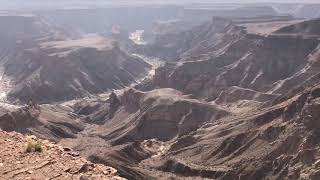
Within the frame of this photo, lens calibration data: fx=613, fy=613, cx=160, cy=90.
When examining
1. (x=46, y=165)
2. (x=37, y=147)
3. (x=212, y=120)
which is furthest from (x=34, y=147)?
(x=212, y=120)

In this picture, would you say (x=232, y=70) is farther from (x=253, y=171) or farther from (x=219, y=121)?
(x=253, y=171)

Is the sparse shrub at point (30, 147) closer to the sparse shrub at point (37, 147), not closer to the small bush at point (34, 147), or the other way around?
the small bush at point (34, 147)

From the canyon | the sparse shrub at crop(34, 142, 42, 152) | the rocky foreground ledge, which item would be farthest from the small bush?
the canyon

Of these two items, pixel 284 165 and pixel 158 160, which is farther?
pixel 158 160

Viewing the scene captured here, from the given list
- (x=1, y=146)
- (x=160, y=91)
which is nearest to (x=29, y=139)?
(x=1, y=146)

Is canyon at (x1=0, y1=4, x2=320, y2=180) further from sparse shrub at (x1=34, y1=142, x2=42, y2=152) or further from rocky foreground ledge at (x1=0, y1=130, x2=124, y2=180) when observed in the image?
sparse shrub at (x1=34, y1=142, x2=42, y2=152)

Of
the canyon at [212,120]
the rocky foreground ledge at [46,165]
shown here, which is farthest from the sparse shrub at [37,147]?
the canyon at [212,120]
